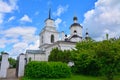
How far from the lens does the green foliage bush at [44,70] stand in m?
20.2

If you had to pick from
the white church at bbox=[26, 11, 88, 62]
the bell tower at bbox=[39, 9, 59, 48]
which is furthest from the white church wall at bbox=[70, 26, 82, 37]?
the bell tower at bbox=[39, 9, 59, 48]

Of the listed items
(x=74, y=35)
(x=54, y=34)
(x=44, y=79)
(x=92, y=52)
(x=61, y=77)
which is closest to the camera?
(x=44, y=79)

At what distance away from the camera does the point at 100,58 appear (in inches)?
830

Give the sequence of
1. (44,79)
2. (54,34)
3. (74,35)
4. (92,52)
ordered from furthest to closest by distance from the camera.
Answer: (54,34) → (74,35) → (92,52) → (44,79)

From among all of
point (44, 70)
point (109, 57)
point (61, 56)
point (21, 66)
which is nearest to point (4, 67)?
point (21, 66)

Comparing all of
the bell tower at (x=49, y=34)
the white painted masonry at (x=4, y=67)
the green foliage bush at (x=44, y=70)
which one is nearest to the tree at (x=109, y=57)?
the green foliage bush at (x=44, y=70)

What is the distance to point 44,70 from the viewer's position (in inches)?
803

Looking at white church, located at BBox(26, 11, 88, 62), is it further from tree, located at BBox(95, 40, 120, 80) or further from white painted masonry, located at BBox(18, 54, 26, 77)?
tree, located at BBox(95, 40, 120, 80)

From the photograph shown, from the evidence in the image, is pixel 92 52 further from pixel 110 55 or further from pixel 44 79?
pixel 44 79

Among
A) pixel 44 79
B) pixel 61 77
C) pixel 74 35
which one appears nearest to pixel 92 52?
pixel 61 77

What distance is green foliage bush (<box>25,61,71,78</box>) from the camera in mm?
20172

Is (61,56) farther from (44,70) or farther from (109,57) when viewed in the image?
(109,57)

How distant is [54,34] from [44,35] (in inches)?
120

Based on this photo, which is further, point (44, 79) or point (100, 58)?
point (100, 58)
